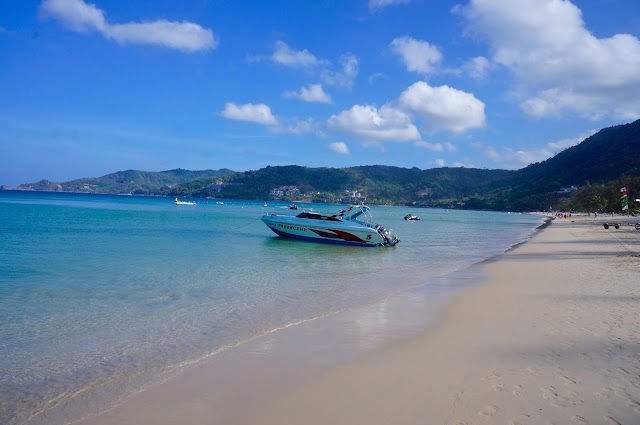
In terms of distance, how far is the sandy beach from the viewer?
5602 mm

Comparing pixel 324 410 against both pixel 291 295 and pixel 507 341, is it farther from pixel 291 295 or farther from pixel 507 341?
pixel 291 295

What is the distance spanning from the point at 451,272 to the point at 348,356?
13.0m

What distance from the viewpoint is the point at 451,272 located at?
20.0 m

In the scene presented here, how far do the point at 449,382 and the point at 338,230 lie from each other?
85.3 ft

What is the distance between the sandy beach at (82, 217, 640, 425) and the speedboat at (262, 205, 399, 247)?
21.6 meters

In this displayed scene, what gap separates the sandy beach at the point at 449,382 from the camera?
5.60 metres

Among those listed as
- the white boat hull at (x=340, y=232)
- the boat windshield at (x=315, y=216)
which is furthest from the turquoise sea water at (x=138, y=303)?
the boat windshield at (x=315, y=216)

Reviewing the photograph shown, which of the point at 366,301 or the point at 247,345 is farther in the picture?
the point at 366,301

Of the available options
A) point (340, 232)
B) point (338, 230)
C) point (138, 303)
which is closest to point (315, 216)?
point (338, 230)

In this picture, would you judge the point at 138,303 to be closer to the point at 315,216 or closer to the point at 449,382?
the point at 449,382

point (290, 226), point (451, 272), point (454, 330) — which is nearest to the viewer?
point (454, 330)

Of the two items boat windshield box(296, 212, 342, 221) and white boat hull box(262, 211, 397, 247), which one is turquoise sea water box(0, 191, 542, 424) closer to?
white boat hull box(262, 211, 397, 247)

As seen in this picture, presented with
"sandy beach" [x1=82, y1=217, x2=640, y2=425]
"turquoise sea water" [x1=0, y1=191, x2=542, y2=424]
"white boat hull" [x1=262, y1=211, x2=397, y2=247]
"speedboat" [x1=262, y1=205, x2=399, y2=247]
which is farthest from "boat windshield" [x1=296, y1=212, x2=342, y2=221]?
"sandy beach" [x1=82, y1=217, x2=640, y2=425]

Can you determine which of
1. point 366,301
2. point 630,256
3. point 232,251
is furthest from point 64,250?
point 630,256
